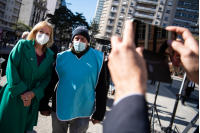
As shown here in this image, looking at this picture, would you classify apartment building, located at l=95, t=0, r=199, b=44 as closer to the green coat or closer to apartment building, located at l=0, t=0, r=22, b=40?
apartment building, located at l=0, t=0, r=22, b=40

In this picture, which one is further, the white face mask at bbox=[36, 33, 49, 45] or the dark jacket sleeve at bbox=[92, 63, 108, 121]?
the white face mask at bbox=[36, 33, 49, 45]

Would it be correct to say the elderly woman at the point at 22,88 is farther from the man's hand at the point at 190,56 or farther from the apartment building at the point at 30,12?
the apartment building at the point at 30,12

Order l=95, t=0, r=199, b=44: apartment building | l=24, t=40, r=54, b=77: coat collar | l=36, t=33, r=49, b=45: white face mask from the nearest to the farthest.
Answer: l=24, t=40, r=54, b=77: coat collar → l=36, t=33, r=49, b=45: white face mask → l=95, t=0, r=199, b=44: apartment building

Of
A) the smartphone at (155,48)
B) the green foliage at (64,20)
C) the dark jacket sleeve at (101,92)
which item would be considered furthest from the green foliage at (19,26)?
the smartphone at (155,48)

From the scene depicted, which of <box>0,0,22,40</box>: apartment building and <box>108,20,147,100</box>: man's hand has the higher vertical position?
<box>0,0,22,40</box>: apartment building

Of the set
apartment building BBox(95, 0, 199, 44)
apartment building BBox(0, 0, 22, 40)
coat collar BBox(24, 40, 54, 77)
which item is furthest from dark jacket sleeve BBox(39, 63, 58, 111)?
apartment building BBox(0, 0, 22, 40)

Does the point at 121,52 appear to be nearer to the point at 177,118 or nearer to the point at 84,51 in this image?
the point at 84,51

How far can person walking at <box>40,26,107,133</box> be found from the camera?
5.39 feet

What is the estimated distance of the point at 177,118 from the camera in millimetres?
5098

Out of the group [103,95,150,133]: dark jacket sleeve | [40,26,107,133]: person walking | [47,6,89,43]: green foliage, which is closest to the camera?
[103,95,150,133]: dark jacket sleeve

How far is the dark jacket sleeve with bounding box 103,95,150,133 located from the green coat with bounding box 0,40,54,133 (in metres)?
1.58

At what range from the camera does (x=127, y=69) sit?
51 cm

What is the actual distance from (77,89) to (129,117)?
1264 millimetres

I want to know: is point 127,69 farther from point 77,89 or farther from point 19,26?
point 19,26
